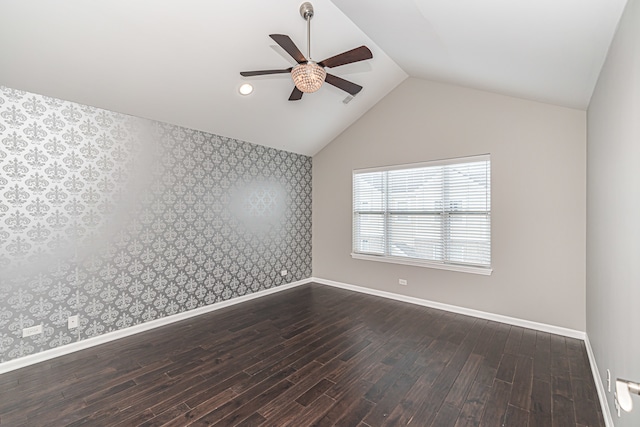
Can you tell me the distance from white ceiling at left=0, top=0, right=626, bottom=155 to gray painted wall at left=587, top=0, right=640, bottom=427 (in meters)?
0.24

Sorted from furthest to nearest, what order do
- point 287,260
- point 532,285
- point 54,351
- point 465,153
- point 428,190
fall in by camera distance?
point 287,260, point 428,190, point 465,153, point 532,285, point 54,351

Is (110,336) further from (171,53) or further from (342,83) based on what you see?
(342,83)

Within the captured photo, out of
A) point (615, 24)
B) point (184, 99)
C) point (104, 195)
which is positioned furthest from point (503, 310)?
point (104, 195)

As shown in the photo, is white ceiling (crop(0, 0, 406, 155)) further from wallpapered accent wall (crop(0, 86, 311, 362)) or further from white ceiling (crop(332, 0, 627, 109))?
white ceiling (crop(332, 0, 627, 109))

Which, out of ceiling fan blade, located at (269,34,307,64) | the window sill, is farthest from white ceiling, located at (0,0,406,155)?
the window sill

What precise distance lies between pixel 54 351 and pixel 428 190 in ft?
15.8

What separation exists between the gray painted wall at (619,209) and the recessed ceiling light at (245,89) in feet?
10.5

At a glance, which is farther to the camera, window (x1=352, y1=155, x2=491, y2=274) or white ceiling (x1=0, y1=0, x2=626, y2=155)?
window (x1=352, y1=155, x2=491, y2=274)

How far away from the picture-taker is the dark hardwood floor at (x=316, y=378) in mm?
2121

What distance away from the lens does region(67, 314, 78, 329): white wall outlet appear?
3.07 meters

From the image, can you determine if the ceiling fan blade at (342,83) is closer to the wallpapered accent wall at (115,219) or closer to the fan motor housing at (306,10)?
the fan motor housing at (306,10)

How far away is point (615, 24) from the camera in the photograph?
1.68 metres

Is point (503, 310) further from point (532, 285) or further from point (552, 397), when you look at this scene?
point (552, 397)

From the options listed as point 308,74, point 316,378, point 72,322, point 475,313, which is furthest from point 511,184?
point 72,322
